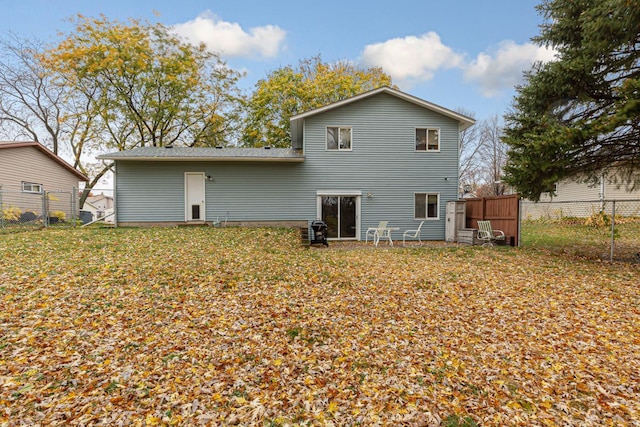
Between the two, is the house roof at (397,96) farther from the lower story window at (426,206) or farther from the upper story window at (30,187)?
the upper story window at (30,187)

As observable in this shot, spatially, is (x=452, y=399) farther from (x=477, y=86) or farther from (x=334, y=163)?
(x=477, y=86)

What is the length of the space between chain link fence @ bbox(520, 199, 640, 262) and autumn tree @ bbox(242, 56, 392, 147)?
1363 centimetres

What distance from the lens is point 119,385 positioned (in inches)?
111

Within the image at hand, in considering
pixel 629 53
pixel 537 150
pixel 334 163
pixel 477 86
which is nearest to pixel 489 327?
pixel 537 150

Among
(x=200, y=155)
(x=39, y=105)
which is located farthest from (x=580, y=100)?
(x=39, y=105)

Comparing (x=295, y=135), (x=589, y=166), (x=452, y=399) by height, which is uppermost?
(x=295, y=135)

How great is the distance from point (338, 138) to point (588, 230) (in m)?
13.1

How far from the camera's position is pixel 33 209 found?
1475cm

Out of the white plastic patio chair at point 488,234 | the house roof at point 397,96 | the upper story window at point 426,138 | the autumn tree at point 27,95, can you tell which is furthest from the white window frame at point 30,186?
the white plastic patio chair at point 488,234

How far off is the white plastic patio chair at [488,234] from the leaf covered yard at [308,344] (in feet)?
13.6

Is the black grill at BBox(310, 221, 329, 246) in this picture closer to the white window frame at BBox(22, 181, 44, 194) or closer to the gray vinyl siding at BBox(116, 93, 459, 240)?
the gray vinyl siding at BBox(116, 93, 459, 240)

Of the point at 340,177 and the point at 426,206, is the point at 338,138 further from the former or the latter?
the point at 426,206

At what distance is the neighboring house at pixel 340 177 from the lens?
41.4 ft

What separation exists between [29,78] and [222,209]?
53.8ft
